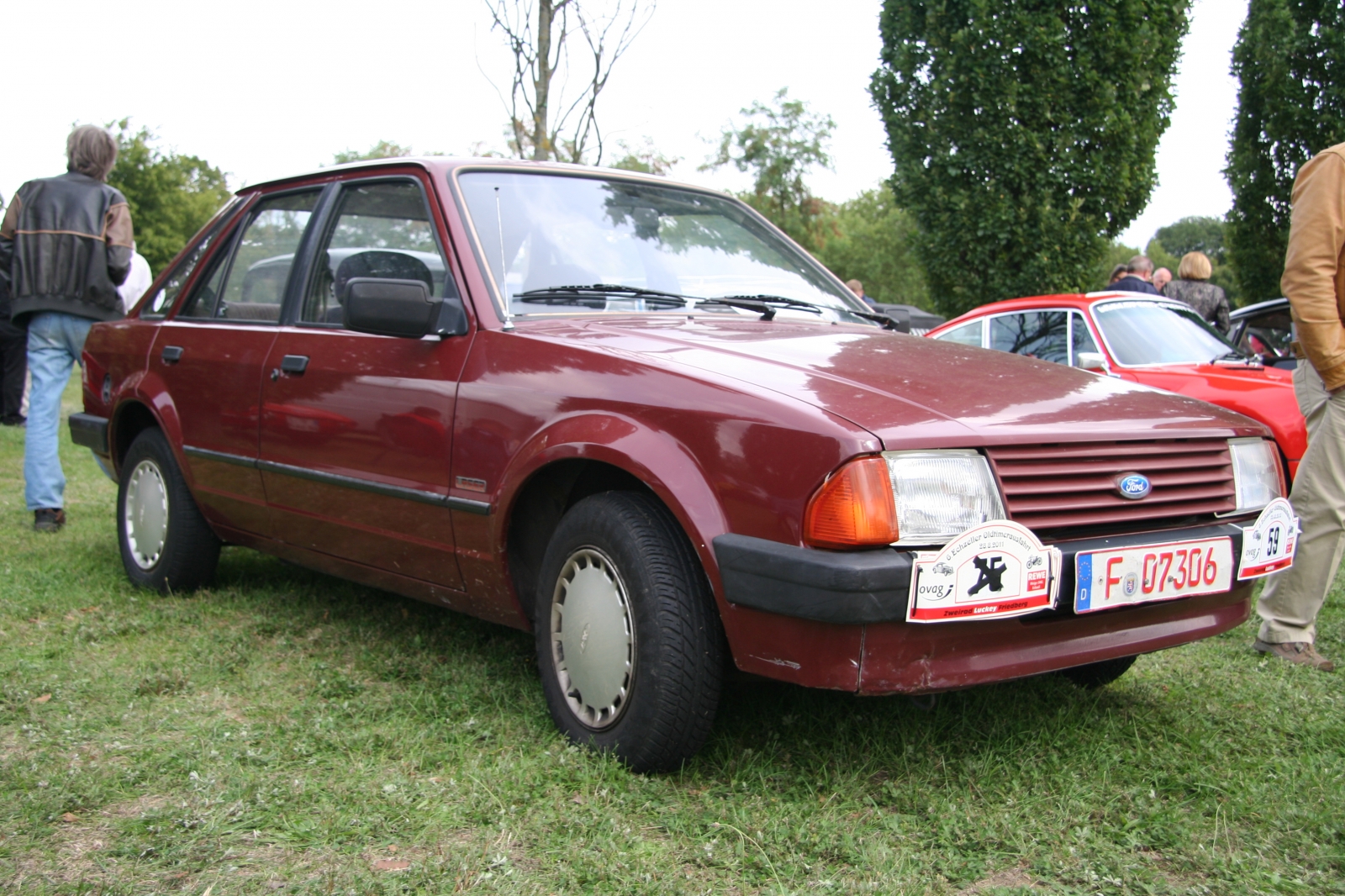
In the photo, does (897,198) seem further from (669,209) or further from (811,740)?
(811,740)

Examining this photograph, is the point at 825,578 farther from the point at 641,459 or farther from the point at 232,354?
the point at 232,354

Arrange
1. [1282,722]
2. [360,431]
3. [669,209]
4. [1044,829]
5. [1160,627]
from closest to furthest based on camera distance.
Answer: [1044,829] → [1160,627] → [1282,722] → [360,431] → [669,209]

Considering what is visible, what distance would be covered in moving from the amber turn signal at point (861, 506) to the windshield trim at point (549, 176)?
1259 millimetres

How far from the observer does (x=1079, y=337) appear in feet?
22.3

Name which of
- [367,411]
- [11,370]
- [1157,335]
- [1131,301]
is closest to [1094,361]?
[1157,335]

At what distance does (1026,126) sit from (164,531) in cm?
1162

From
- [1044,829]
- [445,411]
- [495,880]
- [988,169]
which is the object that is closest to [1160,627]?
[1044,829]

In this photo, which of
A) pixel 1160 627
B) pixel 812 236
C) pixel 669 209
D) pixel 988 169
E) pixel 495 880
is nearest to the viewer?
pixel 495 880

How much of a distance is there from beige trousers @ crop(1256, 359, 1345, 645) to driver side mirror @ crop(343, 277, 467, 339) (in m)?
2.90

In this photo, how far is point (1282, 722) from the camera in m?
3.08

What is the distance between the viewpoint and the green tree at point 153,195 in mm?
41438

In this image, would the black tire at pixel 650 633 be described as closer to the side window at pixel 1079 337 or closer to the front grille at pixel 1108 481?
the front grille at pixel 1108 481

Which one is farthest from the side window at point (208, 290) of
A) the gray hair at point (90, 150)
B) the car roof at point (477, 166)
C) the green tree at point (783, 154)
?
the green tree at point (783, 154)

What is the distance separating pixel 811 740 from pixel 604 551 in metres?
0.79
